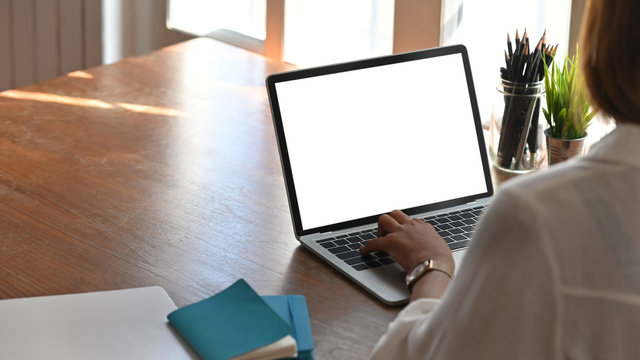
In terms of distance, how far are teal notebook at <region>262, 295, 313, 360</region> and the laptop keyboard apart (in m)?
0.13

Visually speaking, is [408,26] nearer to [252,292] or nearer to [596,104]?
[252,292]

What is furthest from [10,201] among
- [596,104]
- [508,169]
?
[596,104]

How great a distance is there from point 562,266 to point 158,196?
88 cm

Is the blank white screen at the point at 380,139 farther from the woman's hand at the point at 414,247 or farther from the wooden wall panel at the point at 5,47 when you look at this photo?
the wooden wall panel at the point at 5,47

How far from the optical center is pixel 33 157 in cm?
156

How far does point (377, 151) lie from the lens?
131 centimetres

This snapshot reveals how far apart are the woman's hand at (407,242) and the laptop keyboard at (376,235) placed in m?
0.02

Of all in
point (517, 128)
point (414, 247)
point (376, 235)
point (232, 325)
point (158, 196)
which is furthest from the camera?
point (517, 128)

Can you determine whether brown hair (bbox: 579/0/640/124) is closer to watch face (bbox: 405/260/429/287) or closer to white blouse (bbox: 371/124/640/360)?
white blouse (bbox: 371/124/640/360)

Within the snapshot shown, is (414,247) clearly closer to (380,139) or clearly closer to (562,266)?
(380,139)

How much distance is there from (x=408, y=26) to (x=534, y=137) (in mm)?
563

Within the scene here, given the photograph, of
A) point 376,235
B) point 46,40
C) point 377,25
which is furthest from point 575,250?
point 46,40

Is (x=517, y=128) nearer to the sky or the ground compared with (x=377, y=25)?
nearer to the ground

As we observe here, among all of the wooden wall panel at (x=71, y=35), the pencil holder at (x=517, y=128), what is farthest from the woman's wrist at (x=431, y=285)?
the wooden wall panel at (x=71, y=35)
